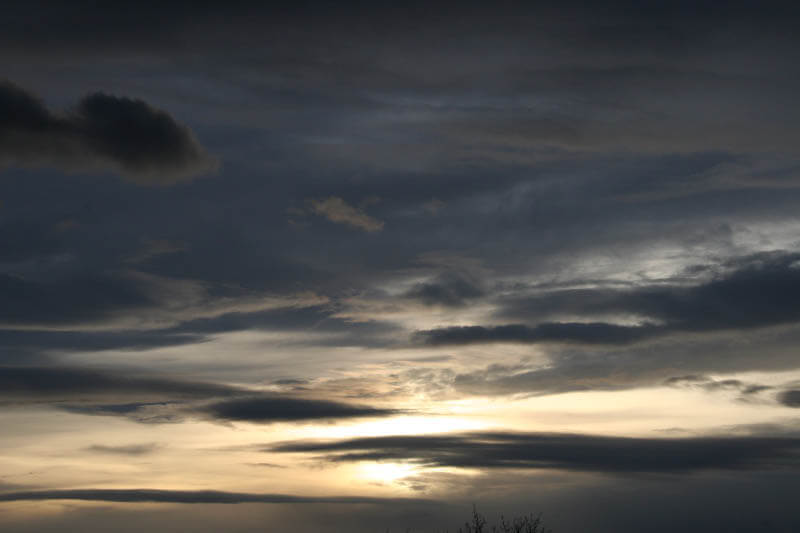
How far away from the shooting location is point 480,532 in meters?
82.2

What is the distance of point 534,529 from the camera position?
267ft

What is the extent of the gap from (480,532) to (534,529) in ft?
29.9
